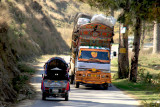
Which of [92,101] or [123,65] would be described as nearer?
[92,101]

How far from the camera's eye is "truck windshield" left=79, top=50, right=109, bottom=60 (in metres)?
21.2

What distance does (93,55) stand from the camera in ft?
69.6

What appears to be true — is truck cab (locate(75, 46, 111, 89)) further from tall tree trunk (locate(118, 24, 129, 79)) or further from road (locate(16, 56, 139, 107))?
tall tree trunk (locate(118, 24, 129, 79))

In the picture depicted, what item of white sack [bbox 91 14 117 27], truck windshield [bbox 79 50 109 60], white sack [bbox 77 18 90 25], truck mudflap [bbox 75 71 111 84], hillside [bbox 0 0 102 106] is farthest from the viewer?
white sack [bbox 77 18 90 25]

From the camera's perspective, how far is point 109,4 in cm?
1914

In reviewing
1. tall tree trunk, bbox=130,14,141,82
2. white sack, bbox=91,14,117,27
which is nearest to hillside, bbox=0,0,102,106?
white sack, bbox=91,14,117,27

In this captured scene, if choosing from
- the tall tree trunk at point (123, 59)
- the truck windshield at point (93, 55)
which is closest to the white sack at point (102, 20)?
the truck windshield at point (93, 55)

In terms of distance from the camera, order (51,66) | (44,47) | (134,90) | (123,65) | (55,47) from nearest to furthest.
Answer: (51,66)
(134,90)
(123,65)
(44,47)
(55,47)

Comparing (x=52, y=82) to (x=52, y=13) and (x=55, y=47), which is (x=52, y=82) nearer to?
(x=55, y=47)

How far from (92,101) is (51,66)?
280cm

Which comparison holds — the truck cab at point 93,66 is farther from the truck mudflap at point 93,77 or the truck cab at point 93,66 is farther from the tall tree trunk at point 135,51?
the tall tree trunk at point 135,51

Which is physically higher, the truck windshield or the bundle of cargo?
the bundle of cargo

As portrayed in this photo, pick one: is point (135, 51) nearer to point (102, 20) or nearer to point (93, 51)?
point (102, 20)

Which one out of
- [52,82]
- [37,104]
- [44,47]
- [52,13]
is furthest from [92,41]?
[52,13]
